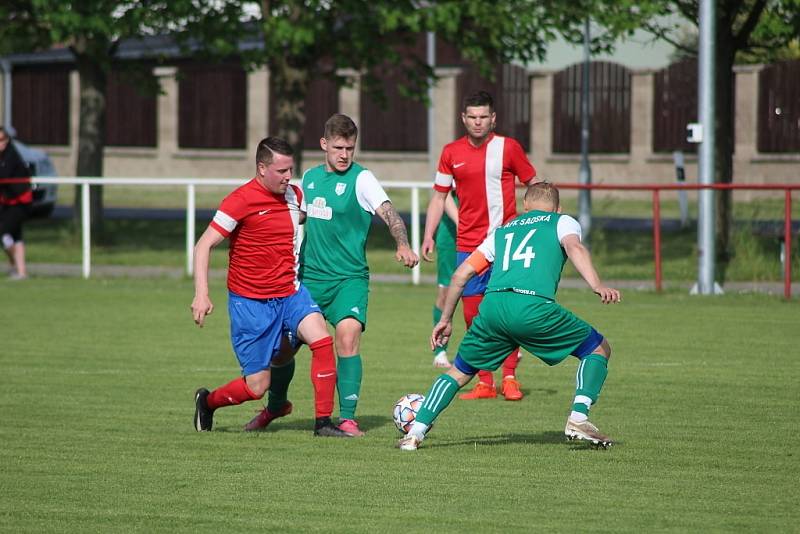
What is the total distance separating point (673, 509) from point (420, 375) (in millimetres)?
5476

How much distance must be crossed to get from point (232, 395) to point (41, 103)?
4305 centimetres

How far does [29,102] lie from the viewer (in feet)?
166

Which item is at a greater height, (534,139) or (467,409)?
(534,139)

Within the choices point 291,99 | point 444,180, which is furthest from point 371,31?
point 444,180

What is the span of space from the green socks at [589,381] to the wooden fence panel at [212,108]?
39.5 meters

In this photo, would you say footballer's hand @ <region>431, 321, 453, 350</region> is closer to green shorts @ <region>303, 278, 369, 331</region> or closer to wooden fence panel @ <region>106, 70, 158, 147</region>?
green shorts @ <region>303, 278, 369, 331</region>

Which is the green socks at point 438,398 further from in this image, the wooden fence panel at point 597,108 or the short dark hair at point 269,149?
the wooden fence panel at point 597,108

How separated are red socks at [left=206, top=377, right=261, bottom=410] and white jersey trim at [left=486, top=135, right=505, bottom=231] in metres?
2.81

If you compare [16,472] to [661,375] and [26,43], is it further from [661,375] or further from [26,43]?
[26,43]

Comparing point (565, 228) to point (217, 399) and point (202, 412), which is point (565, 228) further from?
point (202, 412)

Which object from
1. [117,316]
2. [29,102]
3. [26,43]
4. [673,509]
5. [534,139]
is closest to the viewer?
[673,509]

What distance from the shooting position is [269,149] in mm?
8859

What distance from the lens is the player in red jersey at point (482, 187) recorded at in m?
11.1

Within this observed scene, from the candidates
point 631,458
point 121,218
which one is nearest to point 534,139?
point 121,218
